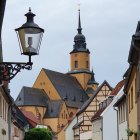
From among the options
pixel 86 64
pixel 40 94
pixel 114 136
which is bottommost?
pixel 114 136

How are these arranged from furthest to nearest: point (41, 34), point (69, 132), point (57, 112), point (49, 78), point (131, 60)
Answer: point (49, 78), point (57, 112), point (69, 132), point (131, 60), point (41, 34)

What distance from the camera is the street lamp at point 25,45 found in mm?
7000

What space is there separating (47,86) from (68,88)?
6.39 m

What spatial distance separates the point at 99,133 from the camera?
50781mm

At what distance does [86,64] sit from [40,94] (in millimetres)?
21140

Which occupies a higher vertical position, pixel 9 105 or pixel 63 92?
pixel 63 92

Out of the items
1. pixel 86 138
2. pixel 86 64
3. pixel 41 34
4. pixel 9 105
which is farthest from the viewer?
pixel 86 64

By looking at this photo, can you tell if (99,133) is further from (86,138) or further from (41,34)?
(41,34)

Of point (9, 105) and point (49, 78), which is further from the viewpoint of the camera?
point (49, 78)

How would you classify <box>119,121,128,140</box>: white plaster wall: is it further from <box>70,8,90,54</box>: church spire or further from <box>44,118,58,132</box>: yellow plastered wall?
<box>70,8,90,54</box>: church spire

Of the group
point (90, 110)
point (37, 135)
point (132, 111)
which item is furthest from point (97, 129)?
point (132, 111)

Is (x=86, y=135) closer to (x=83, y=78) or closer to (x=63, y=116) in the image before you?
(x=63, y=116)

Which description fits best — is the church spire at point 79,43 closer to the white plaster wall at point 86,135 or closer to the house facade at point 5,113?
the white plaster wall at point 86,135

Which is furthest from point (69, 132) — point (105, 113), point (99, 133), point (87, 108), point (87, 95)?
point (87, 95)
